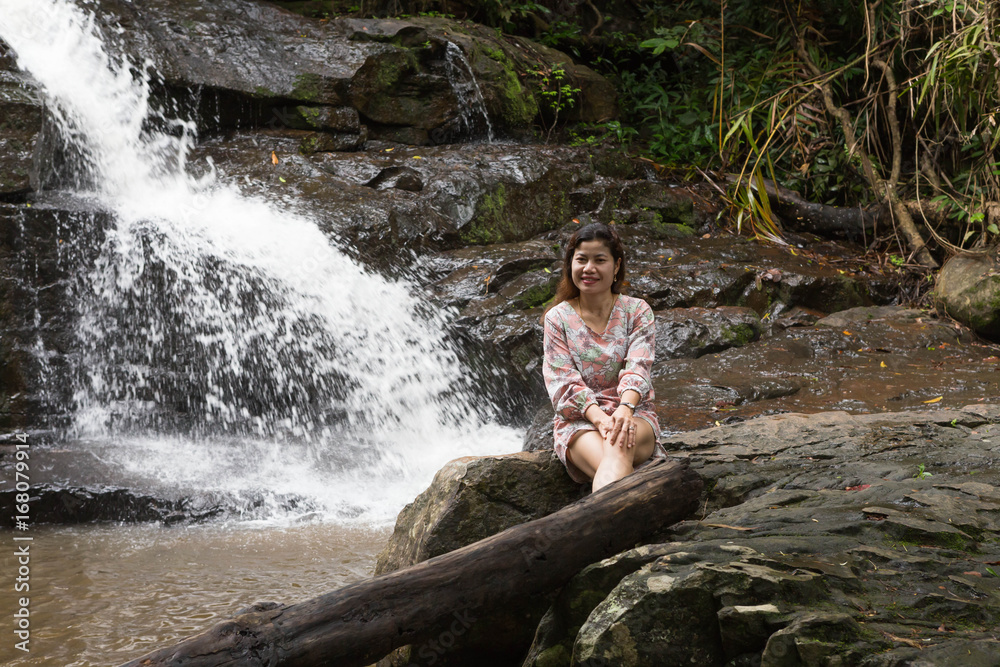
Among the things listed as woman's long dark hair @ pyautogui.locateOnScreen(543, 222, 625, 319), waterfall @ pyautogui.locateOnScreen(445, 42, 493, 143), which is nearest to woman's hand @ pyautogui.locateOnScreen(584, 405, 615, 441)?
woman's long dark hair @ pyautogui.locateOnScreen(543, 222, 625, 319)

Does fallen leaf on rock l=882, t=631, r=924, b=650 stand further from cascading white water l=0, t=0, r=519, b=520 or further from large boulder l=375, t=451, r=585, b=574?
cascading white water l=0, t=0, r=519, b=520

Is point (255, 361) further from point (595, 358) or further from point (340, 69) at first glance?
point (340, 69)

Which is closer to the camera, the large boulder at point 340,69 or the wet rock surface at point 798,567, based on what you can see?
the wet rock surface at point 798,567

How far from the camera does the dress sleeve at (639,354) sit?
3029 millimetres

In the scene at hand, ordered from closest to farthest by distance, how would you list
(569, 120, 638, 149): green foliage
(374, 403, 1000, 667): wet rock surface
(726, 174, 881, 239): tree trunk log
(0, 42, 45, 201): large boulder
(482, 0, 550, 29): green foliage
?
(374, 403, 1000, 667): wet rock surface
(0, 42, 45, 201): large boulder
(726, 174, 881, 239): tree trunk log
(569, 120, 638, 149): green foliage
(482, 0, 550, 29): green foliage

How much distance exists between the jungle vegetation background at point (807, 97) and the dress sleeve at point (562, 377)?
5788 mm

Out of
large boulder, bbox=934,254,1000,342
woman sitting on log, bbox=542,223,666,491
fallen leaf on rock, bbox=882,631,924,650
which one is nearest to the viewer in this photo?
fallen leaf on rock, bbox=882,631,924,650

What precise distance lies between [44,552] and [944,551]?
13.4ft

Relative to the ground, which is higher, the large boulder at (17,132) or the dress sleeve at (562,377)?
the large boulder at (17,132)

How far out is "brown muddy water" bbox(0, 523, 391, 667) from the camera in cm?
305

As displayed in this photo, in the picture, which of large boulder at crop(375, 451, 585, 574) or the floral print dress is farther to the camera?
the floral print dress

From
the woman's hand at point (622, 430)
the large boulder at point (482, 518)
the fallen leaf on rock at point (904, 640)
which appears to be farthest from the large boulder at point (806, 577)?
the woman's hand at point (622, 430)

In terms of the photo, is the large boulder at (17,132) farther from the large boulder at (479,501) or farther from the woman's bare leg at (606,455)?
the woman's bare leg at (606,455)

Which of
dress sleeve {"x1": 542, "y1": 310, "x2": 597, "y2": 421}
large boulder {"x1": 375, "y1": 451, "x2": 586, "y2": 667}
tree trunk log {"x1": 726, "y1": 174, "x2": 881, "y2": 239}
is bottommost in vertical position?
large boulder {"x1": 375, "y1": 451, "x2": 586, "y2": 667}
